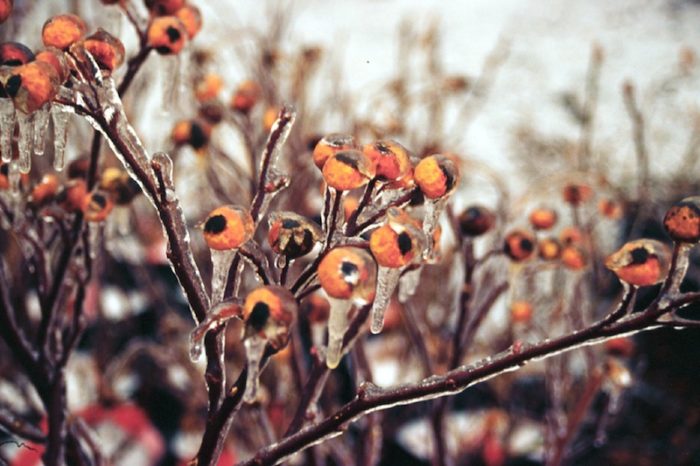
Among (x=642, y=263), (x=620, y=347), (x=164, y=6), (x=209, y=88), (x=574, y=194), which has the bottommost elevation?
(x=620, y=347)

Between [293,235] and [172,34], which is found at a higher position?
[172,34]

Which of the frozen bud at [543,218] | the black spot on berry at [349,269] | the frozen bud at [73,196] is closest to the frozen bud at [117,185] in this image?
the frozen bud at [73,196]

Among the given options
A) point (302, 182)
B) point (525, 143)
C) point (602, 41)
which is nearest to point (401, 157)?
point (302, 182)

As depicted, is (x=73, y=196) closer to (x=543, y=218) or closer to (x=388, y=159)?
(x=388, y=159)

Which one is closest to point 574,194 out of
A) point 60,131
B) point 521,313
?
point 521,313

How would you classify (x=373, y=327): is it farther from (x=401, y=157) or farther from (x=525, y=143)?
(x=525, y=143)

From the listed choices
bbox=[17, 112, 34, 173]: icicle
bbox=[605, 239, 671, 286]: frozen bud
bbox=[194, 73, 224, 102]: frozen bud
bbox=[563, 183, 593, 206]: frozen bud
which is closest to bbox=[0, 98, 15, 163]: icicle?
bbox=[17, 112, 34, 173]: icicle
